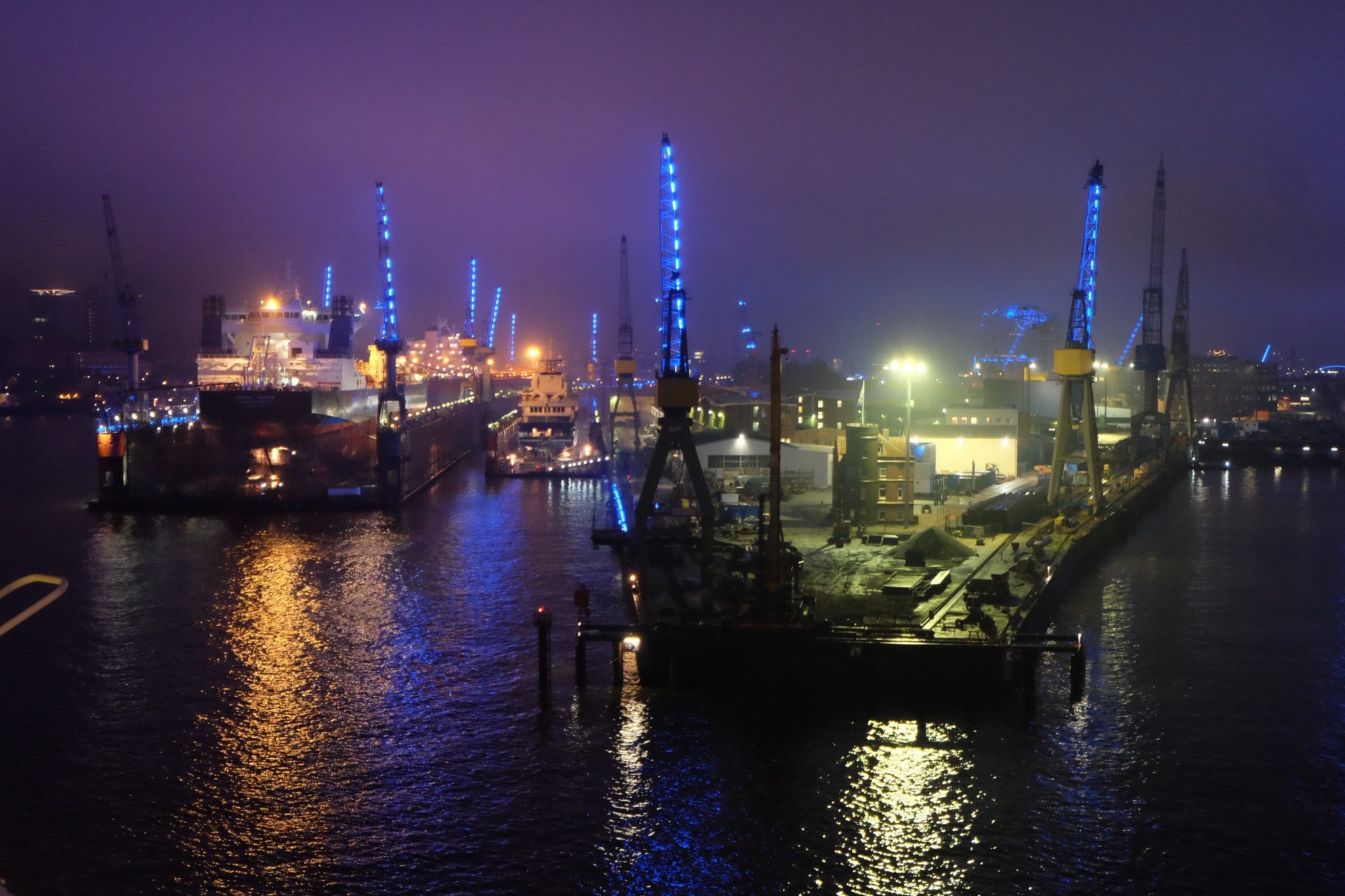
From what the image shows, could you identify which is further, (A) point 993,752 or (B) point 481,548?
(B) point 481,548

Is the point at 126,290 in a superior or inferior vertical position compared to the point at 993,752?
superior

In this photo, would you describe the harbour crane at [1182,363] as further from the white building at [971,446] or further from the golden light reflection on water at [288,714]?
the golden light reflection on water at [288,714]

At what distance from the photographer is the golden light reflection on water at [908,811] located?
804cm

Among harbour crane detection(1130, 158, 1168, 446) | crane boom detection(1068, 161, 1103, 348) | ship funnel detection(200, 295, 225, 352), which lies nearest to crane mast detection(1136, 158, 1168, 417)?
harbour crane detection(1130, 158, 1168, 446)

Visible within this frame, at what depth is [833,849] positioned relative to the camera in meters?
8.39

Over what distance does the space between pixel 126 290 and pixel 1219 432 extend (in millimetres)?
53000

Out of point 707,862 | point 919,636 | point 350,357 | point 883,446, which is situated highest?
point 350,357

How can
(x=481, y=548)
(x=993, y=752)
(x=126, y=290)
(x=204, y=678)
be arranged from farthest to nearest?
1. (x=126, y=290)
2. (x=481, y=548)
3. (x=204, y=678)
4. (x=993, y=752)

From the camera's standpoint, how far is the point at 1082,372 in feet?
83.8

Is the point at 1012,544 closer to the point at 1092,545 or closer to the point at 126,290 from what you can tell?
the point at 1092,545

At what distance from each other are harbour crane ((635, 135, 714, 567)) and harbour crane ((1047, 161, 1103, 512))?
10089 millimetres

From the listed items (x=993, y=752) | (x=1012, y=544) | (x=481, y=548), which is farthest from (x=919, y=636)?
(x=481, y=548)

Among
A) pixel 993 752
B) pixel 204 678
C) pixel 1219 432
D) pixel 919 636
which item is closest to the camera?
pixel 993 752

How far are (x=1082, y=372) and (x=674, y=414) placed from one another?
12.2 m
